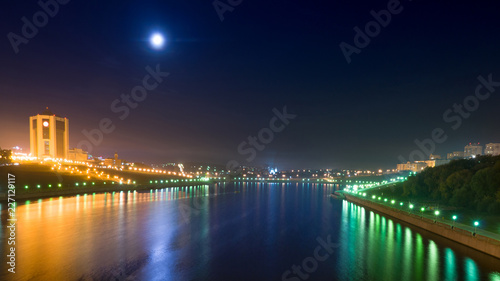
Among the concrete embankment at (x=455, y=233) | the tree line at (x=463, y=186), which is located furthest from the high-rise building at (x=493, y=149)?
the concrete embankment at (x=455, y=233)

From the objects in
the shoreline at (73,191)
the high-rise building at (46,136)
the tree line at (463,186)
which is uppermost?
the high-rise building at (46,136)

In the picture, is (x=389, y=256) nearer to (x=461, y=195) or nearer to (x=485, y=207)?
(x=485, y=207)

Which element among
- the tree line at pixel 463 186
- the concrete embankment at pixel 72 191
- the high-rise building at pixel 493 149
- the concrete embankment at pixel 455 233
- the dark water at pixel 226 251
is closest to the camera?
the dark water at pixel 226 251

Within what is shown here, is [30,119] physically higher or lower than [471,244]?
higher

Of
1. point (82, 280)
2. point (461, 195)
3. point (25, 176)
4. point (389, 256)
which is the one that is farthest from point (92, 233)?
point (25, 176)

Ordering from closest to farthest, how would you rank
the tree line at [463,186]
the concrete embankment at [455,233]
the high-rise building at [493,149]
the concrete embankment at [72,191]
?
the concrete embankment at [455,233] < the tree line at [463,186] < the concrete embankment at [72,191] < the high-rise building at [493,149]

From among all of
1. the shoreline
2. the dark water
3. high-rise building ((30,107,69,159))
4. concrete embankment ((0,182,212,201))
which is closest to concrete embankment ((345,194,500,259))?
the dark water

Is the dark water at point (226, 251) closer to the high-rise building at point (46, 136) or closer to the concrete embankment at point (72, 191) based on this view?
the concrete embankment at point (72, 191)
